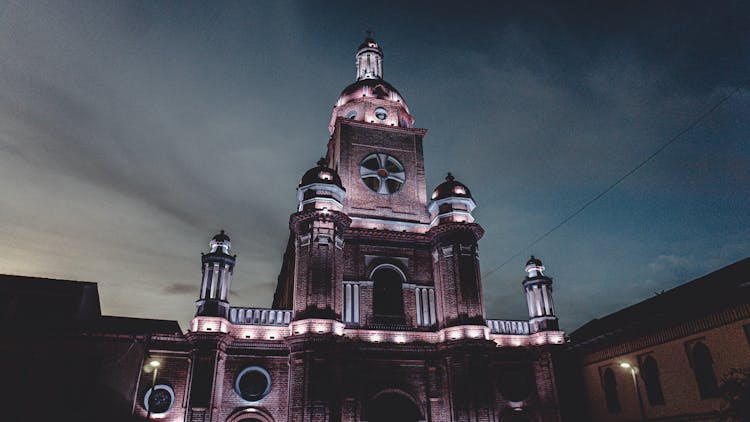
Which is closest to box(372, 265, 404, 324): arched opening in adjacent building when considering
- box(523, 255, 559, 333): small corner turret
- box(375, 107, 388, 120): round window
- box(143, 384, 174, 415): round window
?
box(523, 255, 559, 333): small corner turret

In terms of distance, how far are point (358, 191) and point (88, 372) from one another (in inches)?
715

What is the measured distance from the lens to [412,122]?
39.5m

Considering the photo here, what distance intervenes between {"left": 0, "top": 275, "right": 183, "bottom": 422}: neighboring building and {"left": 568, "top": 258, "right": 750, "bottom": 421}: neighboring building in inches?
952

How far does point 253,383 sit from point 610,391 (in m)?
20.1

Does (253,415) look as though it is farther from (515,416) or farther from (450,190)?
(450,190)

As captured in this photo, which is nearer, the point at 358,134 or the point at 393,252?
Result: the point at 393,252

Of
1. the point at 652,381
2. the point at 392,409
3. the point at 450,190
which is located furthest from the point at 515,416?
the point at 450,190

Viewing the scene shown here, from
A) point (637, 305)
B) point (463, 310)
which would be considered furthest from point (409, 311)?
point (637, 305)

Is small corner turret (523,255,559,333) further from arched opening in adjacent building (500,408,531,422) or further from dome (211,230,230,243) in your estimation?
dome (211,230,230,243)

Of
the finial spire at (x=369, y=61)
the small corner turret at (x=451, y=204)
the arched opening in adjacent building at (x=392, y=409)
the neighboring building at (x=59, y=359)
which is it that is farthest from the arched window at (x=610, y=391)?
the finial spire at (x=369, y=61)

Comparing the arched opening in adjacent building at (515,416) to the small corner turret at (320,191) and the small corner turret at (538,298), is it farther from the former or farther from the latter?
the small corner turret at (320,191)

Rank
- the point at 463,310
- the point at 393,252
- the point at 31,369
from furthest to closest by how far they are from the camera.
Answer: the point at 393,252 → the point at 463,310 → the point at 31,369

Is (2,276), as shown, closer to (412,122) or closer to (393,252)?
(393,252)

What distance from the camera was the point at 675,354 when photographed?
24422 mm
